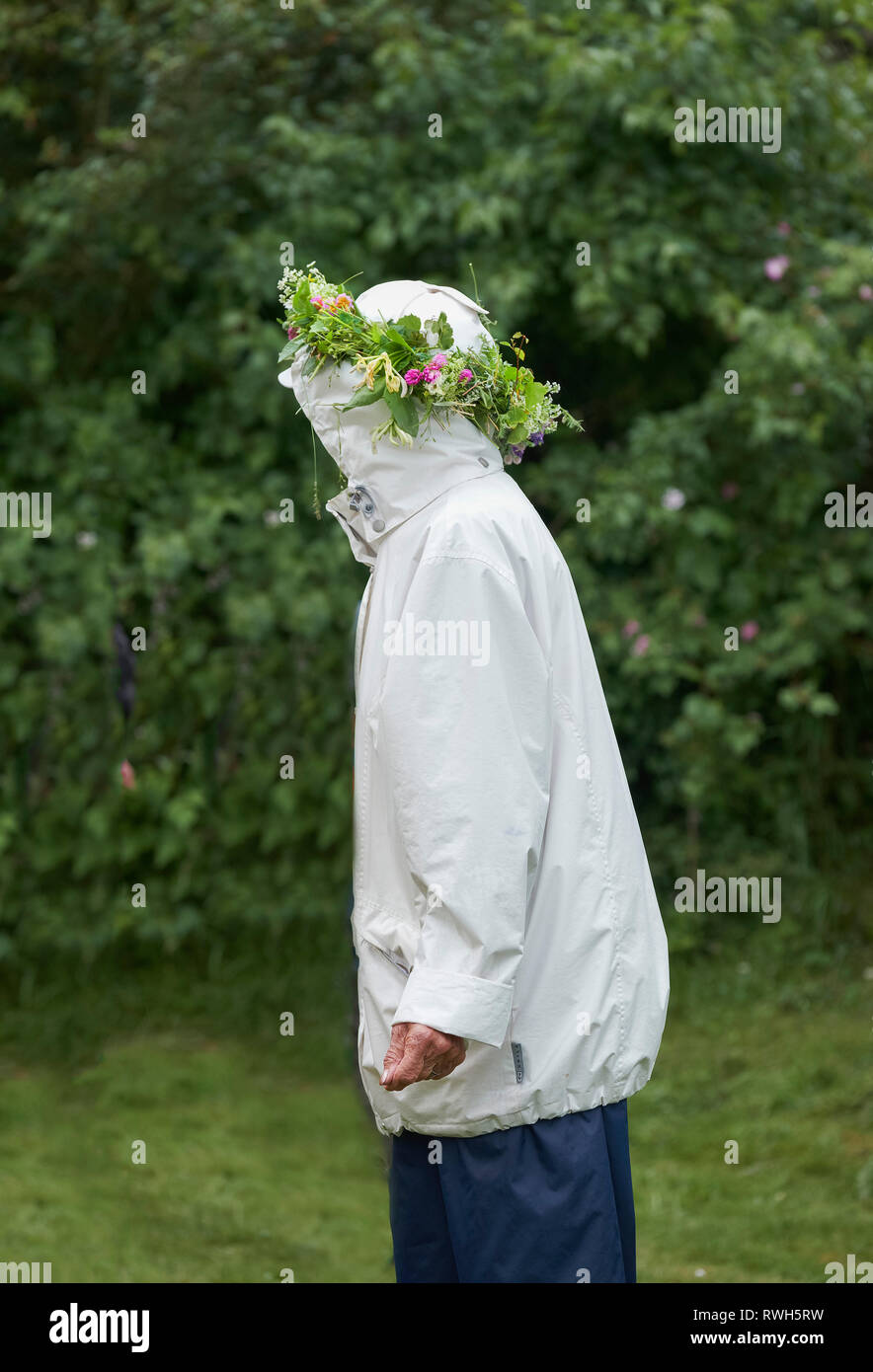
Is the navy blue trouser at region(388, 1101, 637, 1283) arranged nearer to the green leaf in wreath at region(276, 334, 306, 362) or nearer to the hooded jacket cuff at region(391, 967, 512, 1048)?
the hooded jacket cuff at region(391, 967, 512, 1048)

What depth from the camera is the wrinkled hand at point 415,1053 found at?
1.78m

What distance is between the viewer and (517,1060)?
6.24 ft

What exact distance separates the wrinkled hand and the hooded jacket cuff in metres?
0.01

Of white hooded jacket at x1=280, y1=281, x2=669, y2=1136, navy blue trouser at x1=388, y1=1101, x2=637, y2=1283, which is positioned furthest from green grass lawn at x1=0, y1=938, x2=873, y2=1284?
white hooded jacket at x1=280, y1=281, x2=669, y2=1136

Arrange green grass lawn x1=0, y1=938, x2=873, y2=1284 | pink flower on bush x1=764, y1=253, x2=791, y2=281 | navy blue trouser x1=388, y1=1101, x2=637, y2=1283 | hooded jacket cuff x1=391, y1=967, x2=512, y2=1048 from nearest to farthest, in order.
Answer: hooded jacket cuff x1=391, y1=967, x2=512, y2=1048 < navy blue trouser x1=388, y1=1101, x2=637, y2=1283 < green grass lawn x1=0, y1=938, x2=873, y2=1284 < pink flower on bush x1=764, y1=253, x2=791, y2=281

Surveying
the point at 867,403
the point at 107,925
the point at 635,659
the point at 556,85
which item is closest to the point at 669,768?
the point at 635,659

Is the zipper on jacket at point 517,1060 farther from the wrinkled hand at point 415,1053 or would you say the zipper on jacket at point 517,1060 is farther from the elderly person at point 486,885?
the wrinkled hand at point 415,1053

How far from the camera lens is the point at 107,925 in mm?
4785

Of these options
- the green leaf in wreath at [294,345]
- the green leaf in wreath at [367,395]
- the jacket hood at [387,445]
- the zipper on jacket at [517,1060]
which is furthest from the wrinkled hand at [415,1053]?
the green leaf in wreath at [294,345]

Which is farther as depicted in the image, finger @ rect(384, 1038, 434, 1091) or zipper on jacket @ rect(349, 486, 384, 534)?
zipper on jacket @ rect(349, 486, 384, 534)

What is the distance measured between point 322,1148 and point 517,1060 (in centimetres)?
227

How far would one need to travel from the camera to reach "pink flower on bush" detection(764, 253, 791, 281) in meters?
4.76

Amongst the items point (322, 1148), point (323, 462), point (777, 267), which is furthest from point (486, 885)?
point (777, 267)

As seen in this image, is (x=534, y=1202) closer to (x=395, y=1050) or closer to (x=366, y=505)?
(x=395, y=1050)
